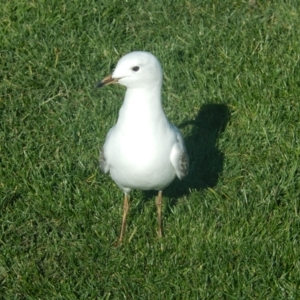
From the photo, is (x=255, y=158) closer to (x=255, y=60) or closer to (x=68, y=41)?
(x=255, y=60)

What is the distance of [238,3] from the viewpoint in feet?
25.1

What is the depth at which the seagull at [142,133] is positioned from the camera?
483 cm

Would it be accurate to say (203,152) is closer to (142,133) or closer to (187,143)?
(187,143)

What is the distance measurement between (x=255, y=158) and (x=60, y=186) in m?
1.39

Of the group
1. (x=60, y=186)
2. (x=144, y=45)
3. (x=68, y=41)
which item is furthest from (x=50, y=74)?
(x=60, y=186)

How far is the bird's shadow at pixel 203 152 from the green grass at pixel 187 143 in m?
0.01

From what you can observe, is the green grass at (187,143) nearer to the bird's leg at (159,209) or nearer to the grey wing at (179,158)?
the bird's leg at (159,209)

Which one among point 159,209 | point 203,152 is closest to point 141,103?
point 159,209

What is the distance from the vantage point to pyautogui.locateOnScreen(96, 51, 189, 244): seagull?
4.83 metres

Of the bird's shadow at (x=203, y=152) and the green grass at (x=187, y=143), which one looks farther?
the bird's shadow at (x=203, y=152)

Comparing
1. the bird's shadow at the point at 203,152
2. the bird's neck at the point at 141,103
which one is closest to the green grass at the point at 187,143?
the bird's shadow at the point at 203,152

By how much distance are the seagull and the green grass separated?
51 centimetres

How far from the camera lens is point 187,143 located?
246 inches

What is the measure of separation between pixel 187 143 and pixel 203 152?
156 mm
